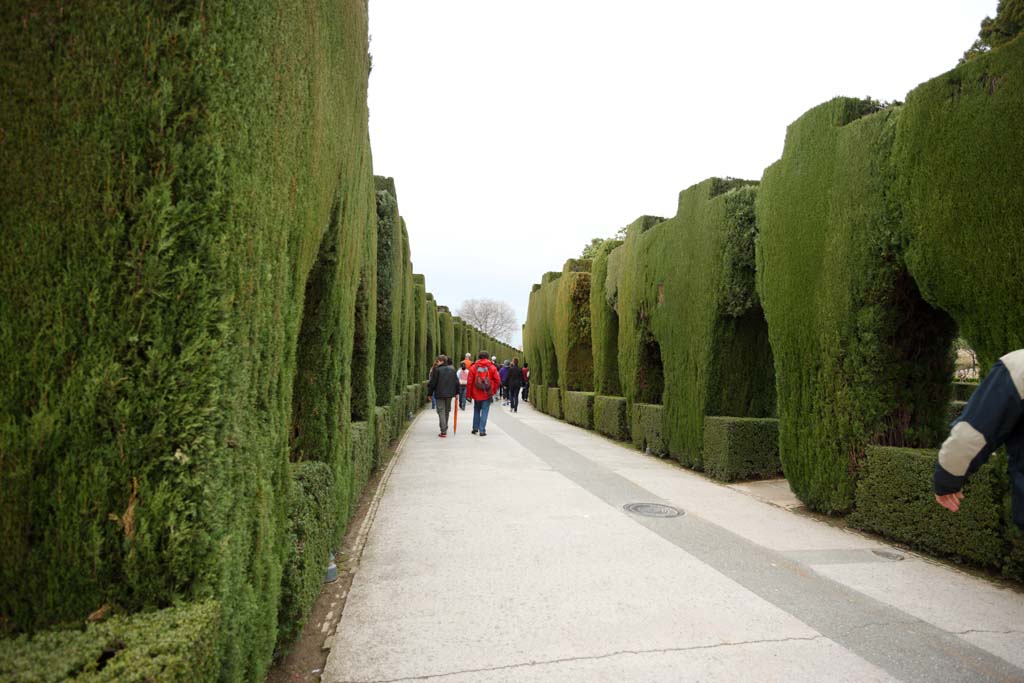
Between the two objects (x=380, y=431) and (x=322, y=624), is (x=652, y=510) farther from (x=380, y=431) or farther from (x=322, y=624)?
(x=380, y=431)

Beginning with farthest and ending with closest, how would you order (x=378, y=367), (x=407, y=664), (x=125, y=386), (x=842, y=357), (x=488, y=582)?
1. (x=378, y=367)
2. (x=842, y=357)
3. (x=488, y=582)
4. (x=407, y=664)
5. (x=125, y=386)

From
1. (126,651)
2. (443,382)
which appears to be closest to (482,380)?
(443,382)

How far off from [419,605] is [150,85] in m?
3.70

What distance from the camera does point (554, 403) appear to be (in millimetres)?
23797

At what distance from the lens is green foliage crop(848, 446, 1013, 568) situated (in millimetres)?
5297

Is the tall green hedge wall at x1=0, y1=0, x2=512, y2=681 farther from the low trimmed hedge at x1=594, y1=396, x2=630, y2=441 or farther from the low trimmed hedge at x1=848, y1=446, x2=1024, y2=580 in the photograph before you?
the low trimmed hedge at x1=594, y1=396, x2=630, y2=441

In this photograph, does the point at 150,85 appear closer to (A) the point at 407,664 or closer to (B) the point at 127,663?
(B) the point at 127,663

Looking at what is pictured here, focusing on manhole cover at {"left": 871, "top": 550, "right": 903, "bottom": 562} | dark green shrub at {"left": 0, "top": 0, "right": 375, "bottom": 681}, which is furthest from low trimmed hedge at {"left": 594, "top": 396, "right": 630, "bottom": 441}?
dark green shrub at {"left": 0, "top": 0, "right": 375, "bottom": 681}

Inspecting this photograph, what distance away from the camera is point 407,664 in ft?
11.7

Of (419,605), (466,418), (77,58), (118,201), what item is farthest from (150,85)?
(466,418)

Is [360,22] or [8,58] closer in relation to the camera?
[8,58]

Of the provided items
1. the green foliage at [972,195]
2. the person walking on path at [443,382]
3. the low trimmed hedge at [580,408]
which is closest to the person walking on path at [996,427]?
the green foliage at [972,195]

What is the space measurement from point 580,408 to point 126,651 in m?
17.6

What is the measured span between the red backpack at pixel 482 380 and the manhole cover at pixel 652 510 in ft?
24.0
